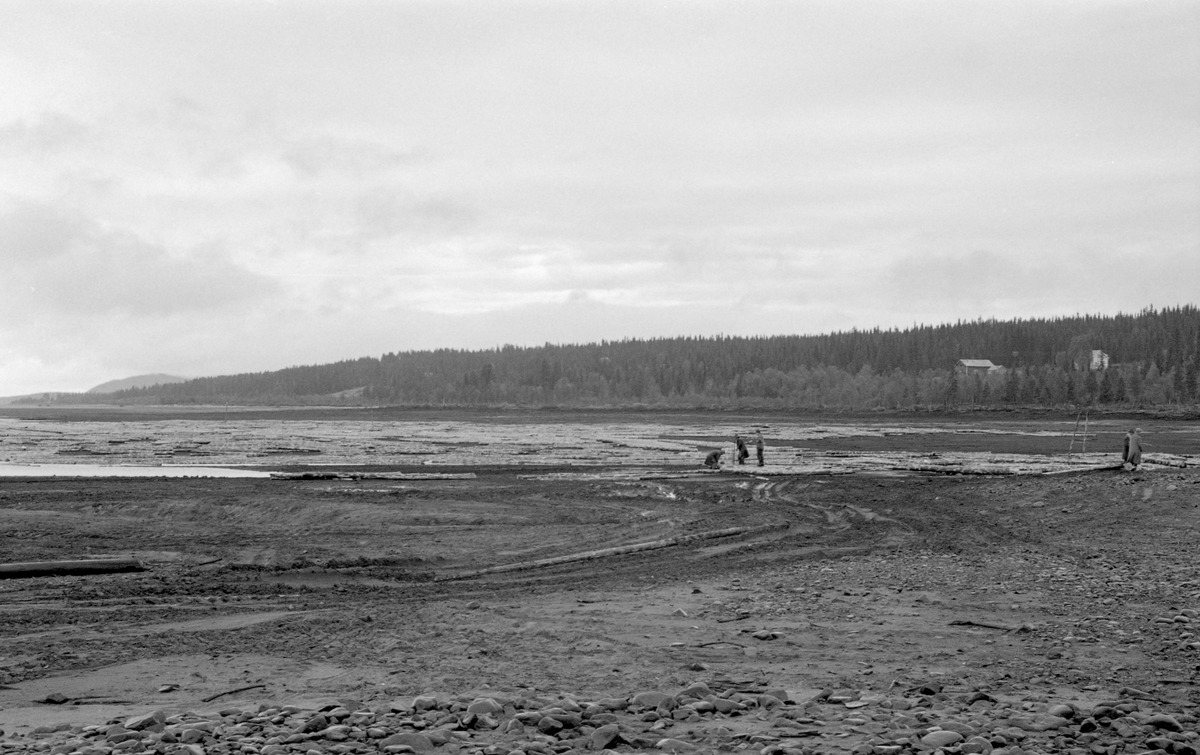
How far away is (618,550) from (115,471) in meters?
27.4

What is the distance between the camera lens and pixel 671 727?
7.19 meters

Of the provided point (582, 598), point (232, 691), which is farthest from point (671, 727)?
point (582, 598)

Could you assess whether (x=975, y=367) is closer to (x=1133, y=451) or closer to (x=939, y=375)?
(x=939, y=375)

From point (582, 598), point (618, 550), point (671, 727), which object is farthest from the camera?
point (618, 550)

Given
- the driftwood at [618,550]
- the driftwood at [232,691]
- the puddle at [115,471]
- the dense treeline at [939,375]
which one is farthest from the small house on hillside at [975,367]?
the driftwood at [232,691]

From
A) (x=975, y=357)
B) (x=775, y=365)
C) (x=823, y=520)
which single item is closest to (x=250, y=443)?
(x=823, y=520)

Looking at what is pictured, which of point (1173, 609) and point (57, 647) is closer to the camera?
point (57, 647)

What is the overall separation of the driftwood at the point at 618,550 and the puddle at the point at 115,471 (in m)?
20.5

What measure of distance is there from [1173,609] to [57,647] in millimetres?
12680

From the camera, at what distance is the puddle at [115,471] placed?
35812 millimetres

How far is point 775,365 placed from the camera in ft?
630

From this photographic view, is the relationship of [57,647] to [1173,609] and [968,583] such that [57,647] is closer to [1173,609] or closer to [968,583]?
[968,583]

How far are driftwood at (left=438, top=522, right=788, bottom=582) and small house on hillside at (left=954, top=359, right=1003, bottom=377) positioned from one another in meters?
147

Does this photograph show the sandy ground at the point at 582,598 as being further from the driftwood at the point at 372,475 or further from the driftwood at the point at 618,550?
the driftwood at the point at 372,475
